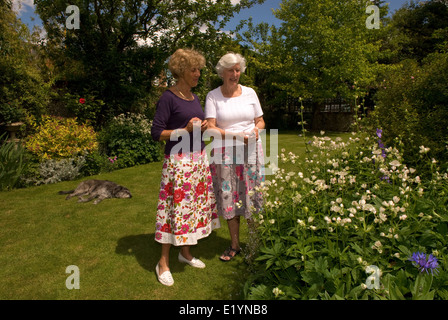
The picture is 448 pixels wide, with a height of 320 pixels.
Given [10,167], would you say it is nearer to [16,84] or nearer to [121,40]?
[16,84]

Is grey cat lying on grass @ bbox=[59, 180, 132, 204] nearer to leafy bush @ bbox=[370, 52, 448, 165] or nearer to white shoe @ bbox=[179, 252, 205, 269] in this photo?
white shoe @ bbox=[179, 252, 205, 269]

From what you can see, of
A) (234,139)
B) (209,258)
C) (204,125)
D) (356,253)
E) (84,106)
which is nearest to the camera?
(356,253)

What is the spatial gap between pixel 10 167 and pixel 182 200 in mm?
6591

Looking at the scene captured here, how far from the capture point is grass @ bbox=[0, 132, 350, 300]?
10.6ft

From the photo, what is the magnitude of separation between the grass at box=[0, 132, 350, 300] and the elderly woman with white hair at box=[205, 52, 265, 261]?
0.83m

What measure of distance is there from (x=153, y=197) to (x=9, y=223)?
8.83ft

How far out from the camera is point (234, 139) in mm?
3367

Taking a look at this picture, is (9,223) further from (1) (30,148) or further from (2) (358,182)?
(2) (358,182)

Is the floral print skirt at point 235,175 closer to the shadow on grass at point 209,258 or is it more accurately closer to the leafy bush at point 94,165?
the shadow on grass at point 209,258

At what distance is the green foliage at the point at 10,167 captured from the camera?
23.8 ft

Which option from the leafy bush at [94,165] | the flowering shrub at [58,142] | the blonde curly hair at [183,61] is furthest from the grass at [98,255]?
the leafy bush at [94,165]

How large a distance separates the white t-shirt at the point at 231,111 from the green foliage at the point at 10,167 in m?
6.54

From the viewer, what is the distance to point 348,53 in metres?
17.4

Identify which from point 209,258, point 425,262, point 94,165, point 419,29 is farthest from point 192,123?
point 419,29
